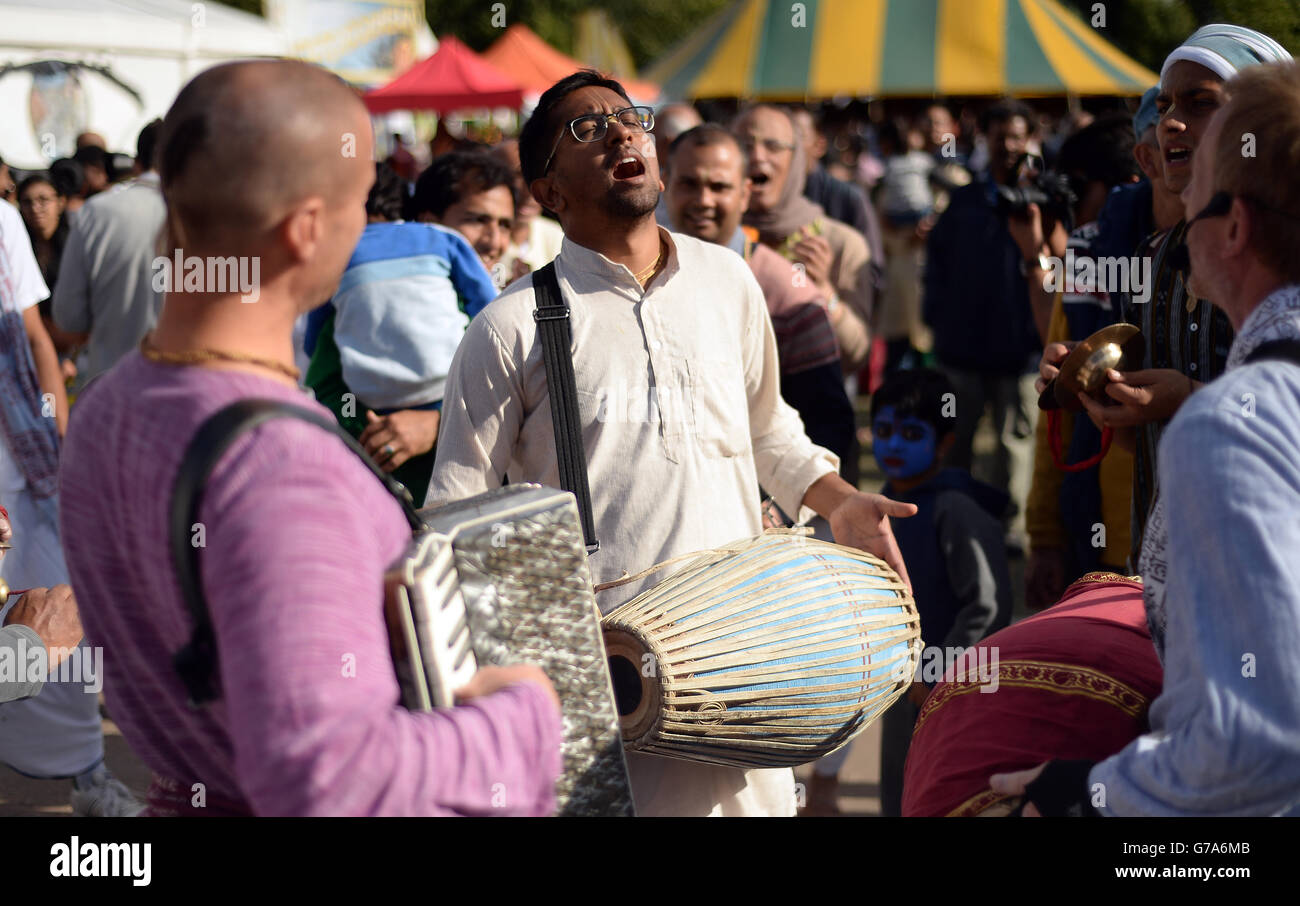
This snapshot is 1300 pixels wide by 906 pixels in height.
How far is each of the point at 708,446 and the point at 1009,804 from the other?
1113mm

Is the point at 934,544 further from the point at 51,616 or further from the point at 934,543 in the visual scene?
the point at 51,616

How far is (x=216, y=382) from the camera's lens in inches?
57.7

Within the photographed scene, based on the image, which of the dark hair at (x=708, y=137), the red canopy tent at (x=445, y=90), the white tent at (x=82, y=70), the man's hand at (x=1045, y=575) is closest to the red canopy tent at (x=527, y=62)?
the red canopy tent at (x=445, y=90)

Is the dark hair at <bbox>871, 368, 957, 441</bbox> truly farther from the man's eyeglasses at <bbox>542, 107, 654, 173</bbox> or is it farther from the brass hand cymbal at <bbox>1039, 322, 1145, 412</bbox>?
the man's eyeglasses at <bbox>542, 107, 654, 173</bbox>

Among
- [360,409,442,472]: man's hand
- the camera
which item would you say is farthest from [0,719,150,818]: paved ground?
the camera

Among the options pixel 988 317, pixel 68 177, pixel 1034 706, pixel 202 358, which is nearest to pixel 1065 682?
pixel 1034 706

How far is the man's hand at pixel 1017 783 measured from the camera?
75.7 inches

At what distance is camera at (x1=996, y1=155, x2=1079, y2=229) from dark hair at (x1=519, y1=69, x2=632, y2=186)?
2744 millimetres

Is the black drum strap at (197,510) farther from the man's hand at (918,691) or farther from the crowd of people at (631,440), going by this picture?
the man's hand at (918,691)

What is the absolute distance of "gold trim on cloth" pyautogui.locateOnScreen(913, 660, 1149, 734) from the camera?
2076mm

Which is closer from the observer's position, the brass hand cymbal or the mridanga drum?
the mridanga drum

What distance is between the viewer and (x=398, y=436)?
12.5 ft

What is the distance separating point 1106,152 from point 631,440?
11.0 ft

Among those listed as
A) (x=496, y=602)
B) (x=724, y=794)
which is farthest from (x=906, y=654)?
(x=496, y=602)
